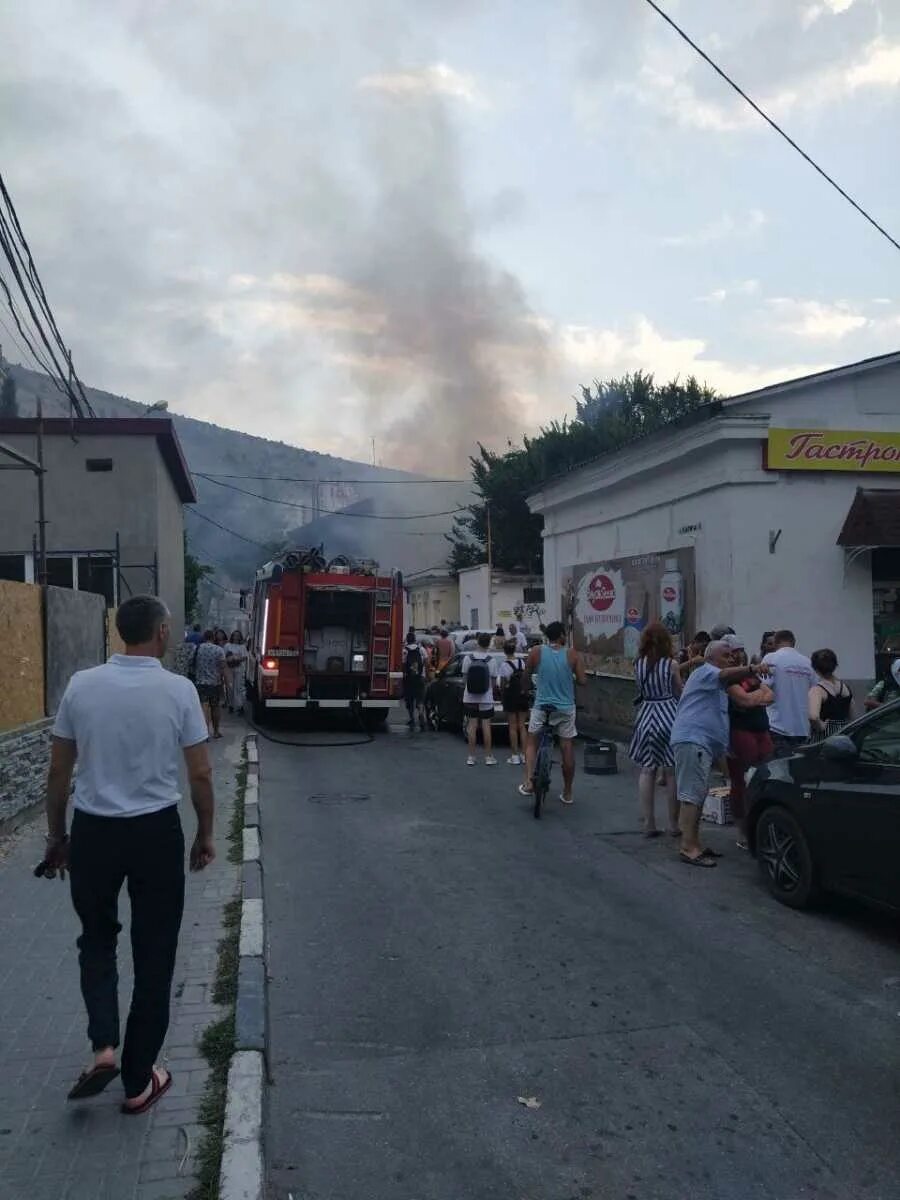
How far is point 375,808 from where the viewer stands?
10039mm

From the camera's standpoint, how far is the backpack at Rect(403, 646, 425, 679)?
17391mm

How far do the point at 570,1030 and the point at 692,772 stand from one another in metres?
3.19

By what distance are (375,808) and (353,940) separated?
420cm

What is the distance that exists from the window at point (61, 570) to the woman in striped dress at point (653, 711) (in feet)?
48.2

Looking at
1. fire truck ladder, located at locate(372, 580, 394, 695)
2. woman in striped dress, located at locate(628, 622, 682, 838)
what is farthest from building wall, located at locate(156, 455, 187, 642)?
woman in striped dress, located at locate(628, 622, 682, 838)

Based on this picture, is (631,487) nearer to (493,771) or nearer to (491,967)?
(493,771)

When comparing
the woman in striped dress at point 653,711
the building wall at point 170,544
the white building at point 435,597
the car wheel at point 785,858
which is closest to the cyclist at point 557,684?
the woman in striped dress at point 653,711

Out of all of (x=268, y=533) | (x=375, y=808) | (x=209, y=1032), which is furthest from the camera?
(x=268, y=533)

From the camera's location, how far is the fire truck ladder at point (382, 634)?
652 inches

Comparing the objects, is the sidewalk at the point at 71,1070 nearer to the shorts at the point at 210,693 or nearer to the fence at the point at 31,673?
the fence at the point at 31,673

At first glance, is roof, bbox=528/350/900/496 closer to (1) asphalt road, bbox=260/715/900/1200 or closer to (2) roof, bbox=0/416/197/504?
(1) asphalt road, bbox=260/715/900/1200

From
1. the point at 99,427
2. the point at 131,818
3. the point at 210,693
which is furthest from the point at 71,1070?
the point at 99,427

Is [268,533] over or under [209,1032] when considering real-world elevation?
over

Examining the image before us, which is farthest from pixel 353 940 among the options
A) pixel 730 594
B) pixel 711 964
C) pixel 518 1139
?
pixel 730 594
